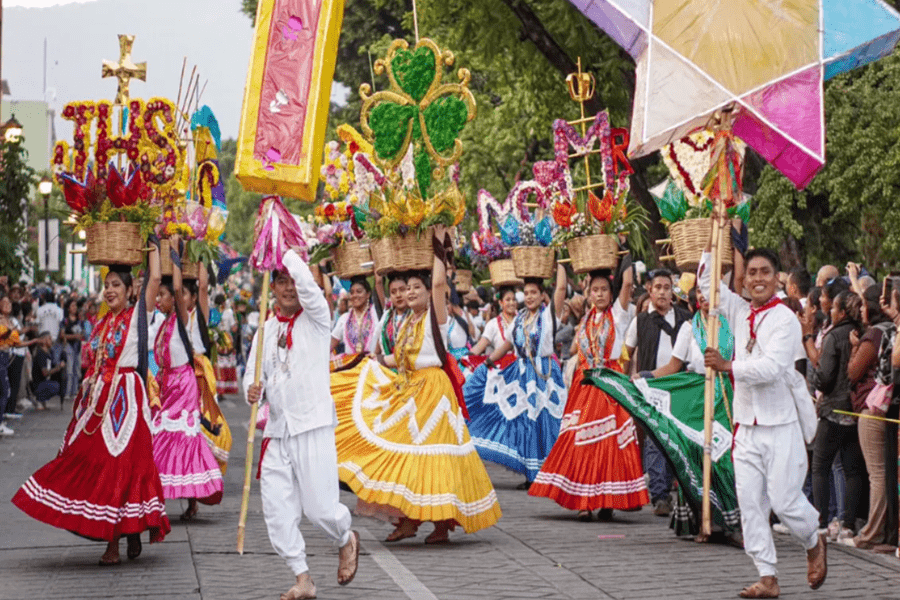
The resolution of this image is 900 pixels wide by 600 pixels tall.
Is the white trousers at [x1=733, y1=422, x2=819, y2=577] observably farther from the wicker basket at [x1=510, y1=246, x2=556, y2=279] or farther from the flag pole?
the wicker basket at [x1=510, y1=246, x2=556, y2=279]

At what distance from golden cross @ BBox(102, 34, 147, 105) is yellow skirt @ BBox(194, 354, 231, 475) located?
2.48 m

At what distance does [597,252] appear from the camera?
1262 centimetres

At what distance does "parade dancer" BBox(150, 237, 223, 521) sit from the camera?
12.2 meters

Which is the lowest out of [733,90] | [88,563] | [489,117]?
[88,563]

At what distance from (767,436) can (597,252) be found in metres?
3.99

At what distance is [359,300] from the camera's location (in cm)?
1495

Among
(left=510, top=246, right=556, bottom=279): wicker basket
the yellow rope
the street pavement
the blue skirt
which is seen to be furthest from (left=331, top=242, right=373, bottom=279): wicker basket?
the yellow rope

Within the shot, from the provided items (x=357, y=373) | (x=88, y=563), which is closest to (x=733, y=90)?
(x=357, y=373)

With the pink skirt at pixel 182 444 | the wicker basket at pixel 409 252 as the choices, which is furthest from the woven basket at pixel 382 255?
the pink skirt at pixel 182 444

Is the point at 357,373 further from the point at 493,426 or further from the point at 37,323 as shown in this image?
the point at 37,323

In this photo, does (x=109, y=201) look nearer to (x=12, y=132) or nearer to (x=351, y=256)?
(x=351, y=256)

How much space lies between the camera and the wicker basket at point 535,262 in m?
14.6

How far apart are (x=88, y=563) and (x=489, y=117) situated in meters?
21.8

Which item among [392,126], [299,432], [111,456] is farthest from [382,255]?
[299,432]
